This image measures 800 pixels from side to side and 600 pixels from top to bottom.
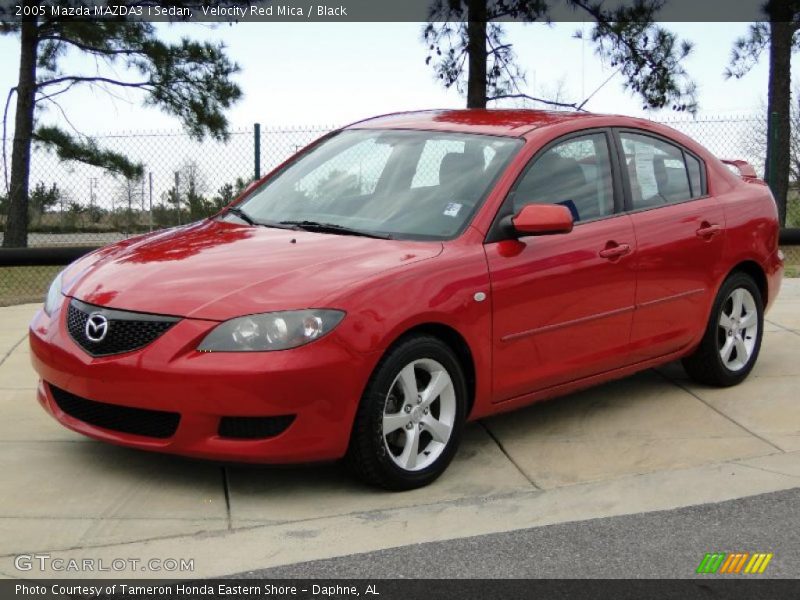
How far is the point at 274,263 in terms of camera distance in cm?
551

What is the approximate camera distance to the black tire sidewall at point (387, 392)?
208 inches

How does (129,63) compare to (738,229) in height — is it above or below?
above

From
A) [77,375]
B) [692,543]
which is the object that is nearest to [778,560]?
[692,543]

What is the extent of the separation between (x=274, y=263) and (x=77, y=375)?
967mm

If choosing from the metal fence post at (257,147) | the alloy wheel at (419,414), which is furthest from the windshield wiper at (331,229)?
the metal fence post at (257,147)

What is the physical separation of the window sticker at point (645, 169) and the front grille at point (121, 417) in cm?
302

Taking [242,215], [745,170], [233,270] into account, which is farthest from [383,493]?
[745,170]

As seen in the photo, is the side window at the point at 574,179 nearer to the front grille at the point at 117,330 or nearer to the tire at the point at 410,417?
the tire at the point at 410,417

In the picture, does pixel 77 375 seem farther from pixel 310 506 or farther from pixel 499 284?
pixel 499 284

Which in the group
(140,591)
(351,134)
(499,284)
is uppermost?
(351,134)

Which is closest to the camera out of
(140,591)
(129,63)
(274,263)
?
(140,591)

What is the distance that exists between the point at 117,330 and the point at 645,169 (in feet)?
10.4

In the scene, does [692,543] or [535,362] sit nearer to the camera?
[692,543]

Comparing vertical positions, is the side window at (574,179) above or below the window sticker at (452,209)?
above
